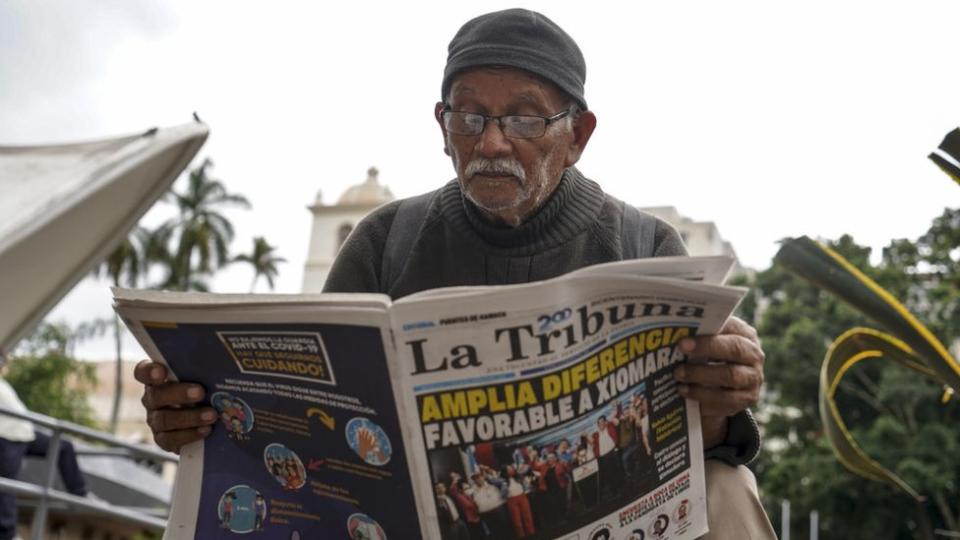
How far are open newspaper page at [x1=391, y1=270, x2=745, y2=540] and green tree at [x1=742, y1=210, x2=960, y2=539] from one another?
1882cm

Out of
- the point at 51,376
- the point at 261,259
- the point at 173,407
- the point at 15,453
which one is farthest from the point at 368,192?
the point at 173,407

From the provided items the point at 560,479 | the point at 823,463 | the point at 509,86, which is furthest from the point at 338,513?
the point at 823,463

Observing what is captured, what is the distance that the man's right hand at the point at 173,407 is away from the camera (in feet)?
4.58

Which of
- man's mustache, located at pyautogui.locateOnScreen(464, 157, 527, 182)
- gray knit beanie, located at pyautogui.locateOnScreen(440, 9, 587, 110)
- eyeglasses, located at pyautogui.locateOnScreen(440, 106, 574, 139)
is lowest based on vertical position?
man's mustache, located at pyautogui.locateOnScreen(464, 157, 527, 182)

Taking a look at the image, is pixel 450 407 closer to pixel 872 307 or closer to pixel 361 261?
pixel 361 261

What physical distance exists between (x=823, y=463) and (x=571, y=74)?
21987mm

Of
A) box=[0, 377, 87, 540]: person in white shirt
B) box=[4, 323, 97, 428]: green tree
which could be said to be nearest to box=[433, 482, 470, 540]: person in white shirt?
box=[0, 377, 87, 540]: person in white shirt

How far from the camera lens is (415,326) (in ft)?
4.01

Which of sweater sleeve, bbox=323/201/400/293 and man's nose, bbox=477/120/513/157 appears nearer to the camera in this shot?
man's nose, bbox=477/120/513/157

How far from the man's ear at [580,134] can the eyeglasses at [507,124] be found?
12 centimetres

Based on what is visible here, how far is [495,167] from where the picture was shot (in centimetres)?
171

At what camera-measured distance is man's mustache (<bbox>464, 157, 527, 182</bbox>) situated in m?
1.71

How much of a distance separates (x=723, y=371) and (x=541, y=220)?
21.5 inches

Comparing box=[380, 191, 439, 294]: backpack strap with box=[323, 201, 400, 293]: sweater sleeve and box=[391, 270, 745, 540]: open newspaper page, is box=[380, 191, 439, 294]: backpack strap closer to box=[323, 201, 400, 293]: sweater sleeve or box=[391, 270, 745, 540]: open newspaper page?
box=[323, 201, 400, 293]: sweater sleeve
